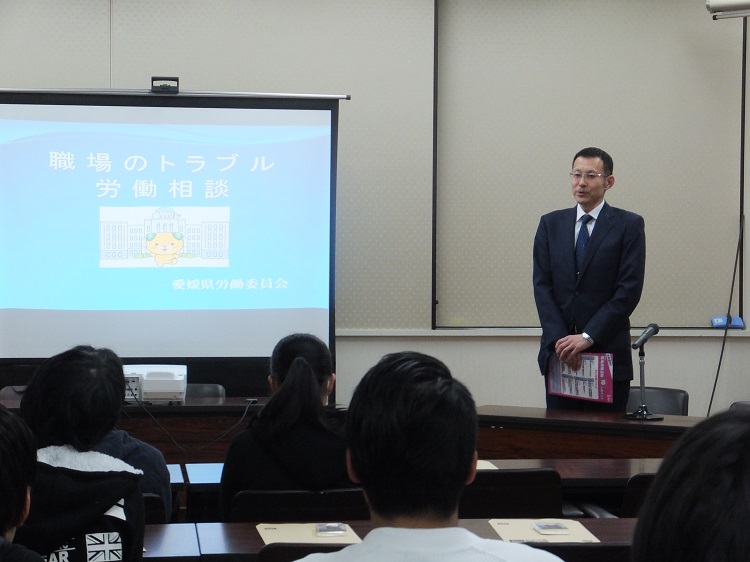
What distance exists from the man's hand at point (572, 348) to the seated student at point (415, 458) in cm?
285

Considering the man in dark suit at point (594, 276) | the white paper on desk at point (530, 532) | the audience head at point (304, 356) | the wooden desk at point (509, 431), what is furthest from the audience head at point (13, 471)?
the man in dark suit at point (594, 276)

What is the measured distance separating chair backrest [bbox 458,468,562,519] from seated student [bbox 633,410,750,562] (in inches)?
61.1

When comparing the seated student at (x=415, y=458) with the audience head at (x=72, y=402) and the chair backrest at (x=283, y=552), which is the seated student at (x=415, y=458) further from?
the audience head at (x=72, y=402)

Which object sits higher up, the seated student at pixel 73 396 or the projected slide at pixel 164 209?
the projected slide at pixel 164 209

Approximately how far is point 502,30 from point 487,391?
208cm

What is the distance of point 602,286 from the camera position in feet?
14.0

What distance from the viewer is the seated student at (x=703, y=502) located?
74 cm

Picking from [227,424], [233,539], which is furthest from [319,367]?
[227,424]

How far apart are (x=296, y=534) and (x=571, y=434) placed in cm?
192

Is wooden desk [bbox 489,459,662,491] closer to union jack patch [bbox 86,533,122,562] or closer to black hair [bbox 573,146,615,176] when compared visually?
union jack patch [bbox 86,533,122,562]

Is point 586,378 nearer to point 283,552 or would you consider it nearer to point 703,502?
point 283,552

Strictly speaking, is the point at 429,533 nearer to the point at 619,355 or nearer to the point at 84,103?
the point at 619,355

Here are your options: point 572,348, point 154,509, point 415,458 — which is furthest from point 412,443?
point 572,348

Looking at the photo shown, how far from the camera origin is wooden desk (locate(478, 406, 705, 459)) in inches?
140
